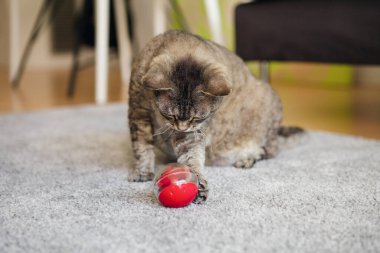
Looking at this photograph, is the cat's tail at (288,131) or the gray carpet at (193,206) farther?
the cat's tail at (288,131)

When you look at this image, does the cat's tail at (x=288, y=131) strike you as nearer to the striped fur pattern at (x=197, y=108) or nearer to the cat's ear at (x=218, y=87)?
the striped fur pattern at (x=197, y=108)

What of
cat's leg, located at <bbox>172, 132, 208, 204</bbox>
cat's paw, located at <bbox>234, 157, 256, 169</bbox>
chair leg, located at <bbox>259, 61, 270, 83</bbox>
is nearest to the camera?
cat's leg, located at <bbox>172, 132, 208, 204</bbox>

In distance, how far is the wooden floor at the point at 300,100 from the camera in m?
2.41

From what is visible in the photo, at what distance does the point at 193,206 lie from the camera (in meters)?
1.12

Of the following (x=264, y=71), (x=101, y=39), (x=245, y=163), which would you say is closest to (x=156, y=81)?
(x=245, y=163)

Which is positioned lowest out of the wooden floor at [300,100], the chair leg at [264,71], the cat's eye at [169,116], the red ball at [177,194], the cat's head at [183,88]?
the wooden floor at [300,100]

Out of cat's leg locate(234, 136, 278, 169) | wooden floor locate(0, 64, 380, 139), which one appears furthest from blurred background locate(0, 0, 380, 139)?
cat's leg locate(234, 136, 278, 169)

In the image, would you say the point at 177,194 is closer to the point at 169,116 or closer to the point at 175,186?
the point at 175,186

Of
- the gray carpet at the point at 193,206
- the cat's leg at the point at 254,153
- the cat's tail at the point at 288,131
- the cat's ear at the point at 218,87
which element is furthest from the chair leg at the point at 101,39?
the cat's ear at the point at 218,87

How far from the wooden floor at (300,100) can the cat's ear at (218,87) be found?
115 centimetres

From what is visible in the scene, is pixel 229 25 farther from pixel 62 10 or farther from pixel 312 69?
pixel 62 10

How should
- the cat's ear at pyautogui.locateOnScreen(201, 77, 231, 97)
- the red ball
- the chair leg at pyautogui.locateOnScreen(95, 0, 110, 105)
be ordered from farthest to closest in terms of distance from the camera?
the chair leg at pyautogui.locateOnScreen(95, 0, 110, 105) → the cat's ear at pyautogui.locateOnScreen(201, 77, 231, 97) → the red ball

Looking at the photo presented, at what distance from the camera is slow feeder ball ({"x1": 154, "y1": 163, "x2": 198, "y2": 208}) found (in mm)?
1065

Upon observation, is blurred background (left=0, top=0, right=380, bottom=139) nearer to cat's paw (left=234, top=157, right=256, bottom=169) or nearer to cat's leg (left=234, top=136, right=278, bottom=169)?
cat's leg (left=234, top=136, right=278, bottom=169)
